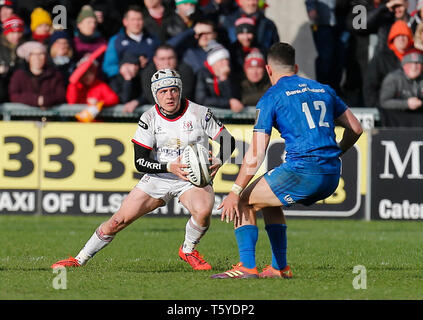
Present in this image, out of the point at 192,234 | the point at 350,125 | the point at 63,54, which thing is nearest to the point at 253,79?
the point at 63,54

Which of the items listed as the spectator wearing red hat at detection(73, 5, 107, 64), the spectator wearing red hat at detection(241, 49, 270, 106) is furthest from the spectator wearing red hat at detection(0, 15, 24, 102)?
the spectator wearing red hat at detection(241, 49, 270, 106)

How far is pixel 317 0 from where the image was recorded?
17.6 meters

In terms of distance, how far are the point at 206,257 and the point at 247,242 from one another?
96.6 inches

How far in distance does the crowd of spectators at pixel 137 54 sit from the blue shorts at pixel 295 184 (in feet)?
24.0

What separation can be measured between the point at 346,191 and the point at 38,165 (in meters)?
5.10

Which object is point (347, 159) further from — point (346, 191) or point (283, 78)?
point (283, 78)

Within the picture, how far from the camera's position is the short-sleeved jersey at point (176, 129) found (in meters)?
10.1

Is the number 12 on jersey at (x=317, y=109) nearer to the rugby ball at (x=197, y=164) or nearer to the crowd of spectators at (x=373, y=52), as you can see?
the rugby ball at (x=197, y=164)

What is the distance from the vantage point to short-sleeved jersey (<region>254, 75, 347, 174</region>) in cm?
869

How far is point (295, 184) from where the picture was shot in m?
8.70

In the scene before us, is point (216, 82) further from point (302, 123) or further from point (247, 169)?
point (247, 169)

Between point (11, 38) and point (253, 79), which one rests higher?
point (11, 38)

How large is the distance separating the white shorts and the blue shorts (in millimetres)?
1711
